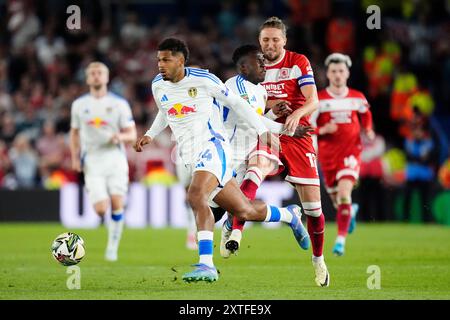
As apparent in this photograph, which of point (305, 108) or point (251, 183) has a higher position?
point (305, 108)

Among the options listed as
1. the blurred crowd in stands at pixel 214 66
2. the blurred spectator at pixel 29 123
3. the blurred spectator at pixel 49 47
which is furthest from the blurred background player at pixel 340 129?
the blurred spectator at pixel 49 47

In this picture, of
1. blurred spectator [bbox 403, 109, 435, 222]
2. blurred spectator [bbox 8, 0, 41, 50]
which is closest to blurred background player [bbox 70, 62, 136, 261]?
blurred spectator [bbox 403, 109, 435, 222]

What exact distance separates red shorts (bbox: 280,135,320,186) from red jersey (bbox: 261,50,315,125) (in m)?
0.22

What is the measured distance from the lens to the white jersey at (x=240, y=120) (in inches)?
442

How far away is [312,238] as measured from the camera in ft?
34.8

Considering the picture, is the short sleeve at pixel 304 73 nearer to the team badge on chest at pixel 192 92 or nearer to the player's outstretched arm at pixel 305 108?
the player's outstretched arm at pixel 305 108

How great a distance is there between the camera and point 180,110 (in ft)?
32.6

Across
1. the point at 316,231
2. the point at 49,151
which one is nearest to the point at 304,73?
the point at 316,231

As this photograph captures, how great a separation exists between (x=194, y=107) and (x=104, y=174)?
4767 millimetres

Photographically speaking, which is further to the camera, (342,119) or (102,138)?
(342,119)

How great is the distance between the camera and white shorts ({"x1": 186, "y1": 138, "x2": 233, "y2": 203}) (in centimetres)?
973

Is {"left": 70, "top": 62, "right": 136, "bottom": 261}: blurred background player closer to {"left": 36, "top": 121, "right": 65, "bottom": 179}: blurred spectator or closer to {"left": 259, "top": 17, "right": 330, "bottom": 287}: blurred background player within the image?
{"left": 259, "top": 17, "right": 330, "bottom": 287}: blurred background player

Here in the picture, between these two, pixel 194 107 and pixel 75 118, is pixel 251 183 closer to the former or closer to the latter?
pixel 194 107

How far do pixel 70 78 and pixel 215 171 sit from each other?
14793 mm
